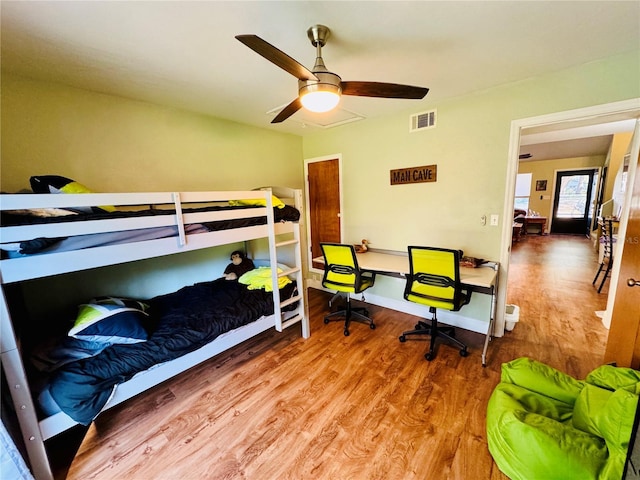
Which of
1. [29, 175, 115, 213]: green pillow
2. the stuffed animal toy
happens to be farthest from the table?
[29, 175, 115, 213]: green pillow

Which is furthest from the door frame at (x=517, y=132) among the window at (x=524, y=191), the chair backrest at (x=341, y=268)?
the window at (x=524, y=191)

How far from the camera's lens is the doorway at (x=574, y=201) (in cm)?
773

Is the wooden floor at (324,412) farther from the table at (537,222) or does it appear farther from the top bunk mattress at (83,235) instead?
the table at (537,222)

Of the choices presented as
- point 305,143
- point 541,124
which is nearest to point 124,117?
point 305,143

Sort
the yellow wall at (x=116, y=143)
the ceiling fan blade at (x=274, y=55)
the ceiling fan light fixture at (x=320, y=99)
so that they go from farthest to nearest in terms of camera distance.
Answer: the yellow wall at (x=116, y=143) → the ceiling fan light fixture at (x=320, y=99) → the ceiling fan blade at (x=274, y=55)

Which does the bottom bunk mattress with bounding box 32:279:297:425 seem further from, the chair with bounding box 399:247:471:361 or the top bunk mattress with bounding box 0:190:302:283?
the chair with bounding box 399:247:471:361

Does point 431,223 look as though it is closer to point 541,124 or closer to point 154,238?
point 541,124

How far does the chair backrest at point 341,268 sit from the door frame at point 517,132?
4.84 ft

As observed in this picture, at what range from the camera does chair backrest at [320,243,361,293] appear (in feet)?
8.98

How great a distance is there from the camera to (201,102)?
2.59m

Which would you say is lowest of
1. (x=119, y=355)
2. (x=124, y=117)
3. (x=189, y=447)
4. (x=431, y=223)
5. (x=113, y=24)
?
(x=189, y=447)

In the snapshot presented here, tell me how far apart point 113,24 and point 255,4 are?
0.81 m

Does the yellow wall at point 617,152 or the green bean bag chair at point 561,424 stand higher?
the yellow wall at point 617,152

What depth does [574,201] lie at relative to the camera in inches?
319
